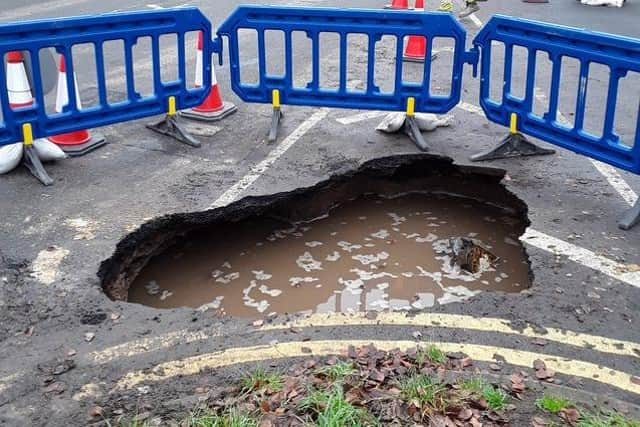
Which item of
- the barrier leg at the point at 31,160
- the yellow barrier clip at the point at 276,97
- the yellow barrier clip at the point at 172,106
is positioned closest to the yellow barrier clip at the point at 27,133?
the barrier leg at the point at 31,160

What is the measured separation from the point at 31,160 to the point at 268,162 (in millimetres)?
2070

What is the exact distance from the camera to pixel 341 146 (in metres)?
7.18

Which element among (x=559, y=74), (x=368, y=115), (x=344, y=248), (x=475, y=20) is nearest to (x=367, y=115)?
(x=368, y=115)

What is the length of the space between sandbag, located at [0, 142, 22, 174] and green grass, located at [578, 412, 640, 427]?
510 cm

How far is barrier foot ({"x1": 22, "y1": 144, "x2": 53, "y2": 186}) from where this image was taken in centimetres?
642

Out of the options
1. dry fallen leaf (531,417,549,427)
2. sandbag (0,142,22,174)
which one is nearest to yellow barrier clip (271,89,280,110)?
sandbag (0,142,22,174)

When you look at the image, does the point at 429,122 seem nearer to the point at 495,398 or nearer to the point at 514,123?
the point at 514,123

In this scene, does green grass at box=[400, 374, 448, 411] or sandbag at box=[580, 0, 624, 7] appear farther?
sandbag at box=[580, 0, 624, 7]

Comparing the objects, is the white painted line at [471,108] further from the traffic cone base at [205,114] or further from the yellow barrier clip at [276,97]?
the traffic cone base at [205,114]

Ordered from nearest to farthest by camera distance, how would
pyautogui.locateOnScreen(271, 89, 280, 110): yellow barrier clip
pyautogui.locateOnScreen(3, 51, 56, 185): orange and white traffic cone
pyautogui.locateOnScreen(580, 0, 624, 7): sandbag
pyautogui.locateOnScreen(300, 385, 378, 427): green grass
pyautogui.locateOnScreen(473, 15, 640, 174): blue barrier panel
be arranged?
pyautogui.locateOnScreen(300, 385, 378, 427): green grass < pyautogui.locateOnScreen(473, 15, 640, 174): blue barrier panel < pyautogui.locateOnScreen(3, 51, 56, 185): orange and white traffic cone < pyautogui.locateOnScreen(271, 89, 280, 110): yellow barrier clip < pyautogui.locateOnScreen(580, 0, 624, 7): sandbag

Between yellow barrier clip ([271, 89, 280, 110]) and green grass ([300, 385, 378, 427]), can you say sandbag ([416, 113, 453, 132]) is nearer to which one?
yellow barrier clip ([271, 89, 280, 110])

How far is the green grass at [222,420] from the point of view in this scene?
3566mm

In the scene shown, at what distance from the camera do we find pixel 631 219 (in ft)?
18.9

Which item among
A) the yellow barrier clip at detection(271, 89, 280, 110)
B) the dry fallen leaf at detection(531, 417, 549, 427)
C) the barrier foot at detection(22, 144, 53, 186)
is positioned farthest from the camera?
the yellow barrier clip at detection(271, 89, 280, 110)
